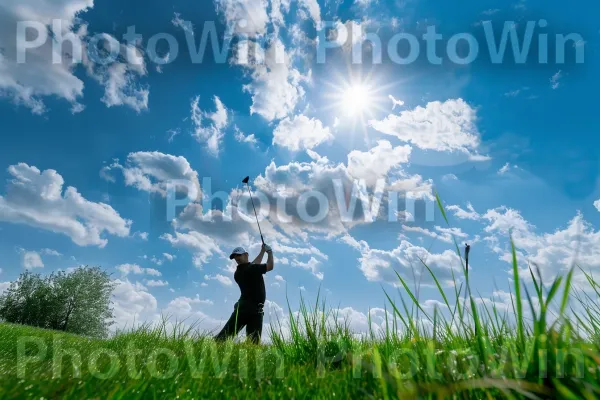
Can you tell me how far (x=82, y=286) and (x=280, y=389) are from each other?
146ft

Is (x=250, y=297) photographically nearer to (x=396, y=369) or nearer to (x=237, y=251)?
(x=237, y=251)

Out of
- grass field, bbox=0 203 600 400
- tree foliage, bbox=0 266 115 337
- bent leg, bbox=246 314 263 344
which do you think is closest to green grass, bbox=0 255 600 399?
grass field, bbox=0 203 600 400

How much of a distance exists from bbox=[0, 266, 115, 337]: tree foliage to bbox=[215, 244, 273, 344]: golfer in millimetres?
36873

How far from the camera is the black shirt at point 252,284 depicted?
10.0 meters

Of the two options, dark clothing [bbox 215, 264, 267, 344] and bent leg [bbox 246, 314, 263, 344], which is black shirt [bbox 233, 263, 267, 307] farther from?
bent leg [bbox 246, 314, 263, 344]

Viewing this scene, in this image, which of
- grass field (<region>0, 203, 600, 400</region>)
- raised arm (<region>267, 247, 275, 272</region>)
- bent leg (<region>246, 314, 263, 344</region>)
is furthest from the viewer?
raised arm (<region>267, 247, 275, 272</region>)

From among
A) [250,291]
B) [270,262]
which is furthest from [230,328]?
[270,262]

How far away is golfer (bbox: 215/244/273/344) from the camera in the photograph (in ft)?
32.0

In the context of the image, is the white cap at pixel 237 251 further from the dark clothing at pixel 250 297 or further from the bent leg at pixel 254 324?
the bent leg at pixel 254 324

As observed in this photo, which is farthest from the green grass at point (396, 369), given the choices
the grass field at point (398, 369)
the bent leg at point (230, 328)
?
the bent leg at point (230, 328)

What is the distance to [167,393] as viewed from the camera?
9.36 ft

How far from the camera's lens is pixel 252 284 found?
10148mm

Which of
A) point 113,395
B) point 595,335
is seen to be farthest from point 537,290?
point 113,395

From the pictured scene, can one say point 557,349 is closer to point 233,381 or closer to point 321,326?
point 233,381
